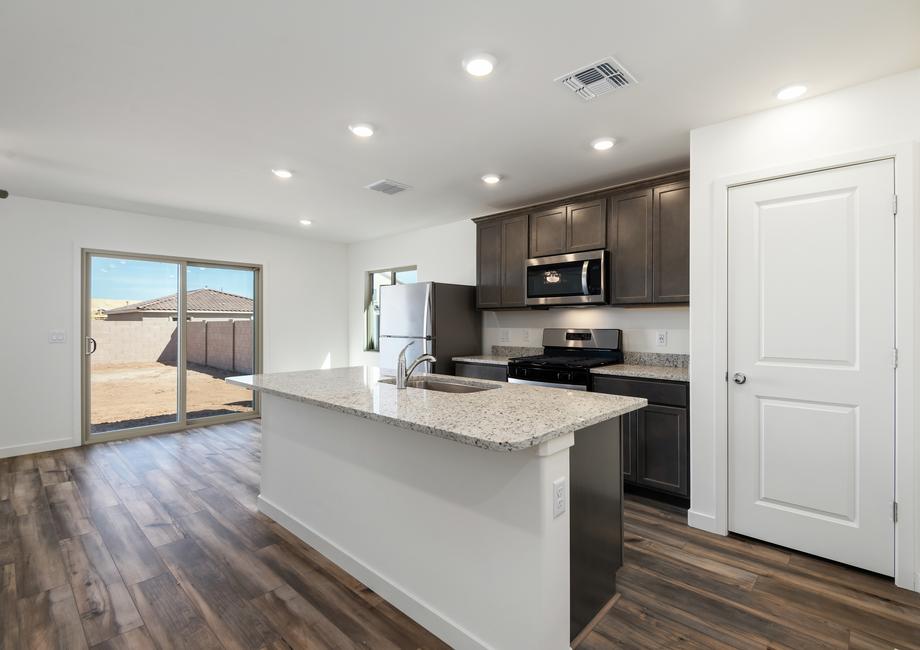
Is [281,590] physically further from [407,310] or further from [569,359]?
[407,310]

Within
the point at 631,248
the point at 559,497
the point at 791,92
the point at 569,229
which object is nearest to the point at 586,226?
the point at 569,229

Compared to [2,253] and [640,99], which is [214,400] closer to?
[2,253]

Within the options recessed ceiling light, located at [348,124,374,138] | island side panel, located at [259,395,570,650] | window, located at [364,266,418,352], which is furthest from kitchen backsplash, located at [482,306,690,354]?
island side panel, located at [259,395,570,650]

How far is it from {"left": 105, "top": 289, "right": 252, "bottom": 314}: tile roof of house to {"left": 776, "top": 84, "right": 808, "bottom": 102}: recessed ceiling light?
5717 millimetres

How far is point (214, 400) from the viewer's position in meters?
5.65

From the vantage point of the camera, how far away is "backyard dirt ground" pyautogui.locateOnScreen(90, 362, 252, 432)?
4.81 m

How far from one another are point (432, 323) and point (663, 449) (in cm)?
238

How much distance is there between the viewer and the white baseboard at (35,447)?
4.21 m

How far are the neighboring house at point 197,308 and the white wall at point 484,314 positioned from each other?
1.56 meters

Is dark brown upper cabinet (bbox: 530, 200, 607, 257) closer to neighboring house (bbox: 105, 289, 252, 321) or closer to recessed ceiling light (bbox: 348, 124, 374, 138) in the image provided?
recessed ceiling light (bbox: 348, 124, 374, 138)

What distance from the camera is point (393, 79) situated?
2246 mm

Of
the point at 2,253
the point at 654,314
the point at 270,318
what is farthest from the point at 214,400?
the point at 654,314

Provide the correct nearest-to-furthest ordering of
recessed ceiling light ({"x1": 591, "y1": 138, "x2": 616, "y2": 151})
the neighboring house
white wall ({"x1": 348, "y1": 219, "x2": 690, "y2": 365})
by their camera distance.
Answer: recessed ceiling light ({"x1": 591, "y1": 138, "x2": 616, "y2": 151})
white wall ({"x1": 348, "y1": 219, "x2": 690, "y2": 365})
the neighboring house

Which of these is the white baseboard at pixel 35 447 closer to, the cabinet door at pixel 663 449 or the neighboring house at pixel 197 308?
the neighboring house at pixel 197 308
